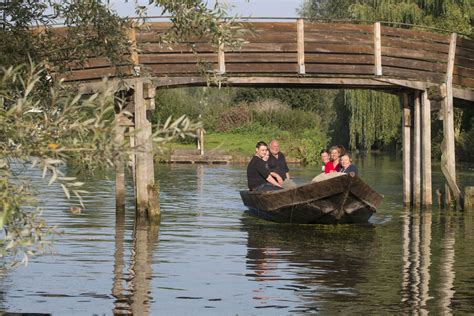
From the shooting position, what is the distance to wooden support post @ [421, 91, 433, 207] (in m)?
23.1

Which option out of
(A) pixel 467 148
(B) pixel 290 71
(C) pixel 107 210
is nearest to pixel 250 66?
(B) pixel 290 71

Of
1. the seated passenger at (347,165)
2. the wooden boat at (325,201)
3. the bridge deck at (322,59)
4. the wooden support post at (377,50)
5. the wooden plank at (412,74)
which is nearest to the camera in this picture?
the wooden boat at (325,201)

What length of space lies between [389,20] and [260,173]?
20511 millimetres

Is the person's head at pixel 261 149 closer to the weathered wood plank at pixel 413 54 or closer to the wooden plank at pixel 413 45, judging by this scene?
the weathered wood plank at pixel 413 54

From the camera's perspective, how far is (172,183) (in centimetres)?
3319

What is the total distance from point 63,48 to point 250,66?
425 inches

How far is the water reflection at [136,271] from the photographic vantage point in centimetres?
1125

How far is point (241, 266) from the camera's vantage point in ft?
48.4

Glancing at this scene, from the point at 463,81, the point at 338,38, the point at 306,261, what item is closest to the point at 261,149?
the point at 338,38

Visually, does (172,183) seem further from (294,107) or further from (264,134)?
(294,107)

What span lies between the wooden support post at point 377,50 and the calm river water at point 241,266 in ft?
9.40

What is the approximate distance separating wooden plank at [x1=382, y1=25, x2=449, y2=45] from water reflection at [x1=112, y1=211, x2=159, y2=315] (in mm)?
6279

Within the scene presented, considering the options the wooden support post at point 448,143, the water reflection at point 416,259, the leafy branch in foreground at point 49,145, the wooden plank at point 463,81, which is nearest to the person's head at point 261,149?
the water reflection at point 416,259

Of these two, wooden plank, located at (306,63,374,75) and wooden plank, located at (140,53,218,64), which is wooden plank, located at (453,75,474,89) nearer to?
wooden plank, located at (306,63,374,75)
